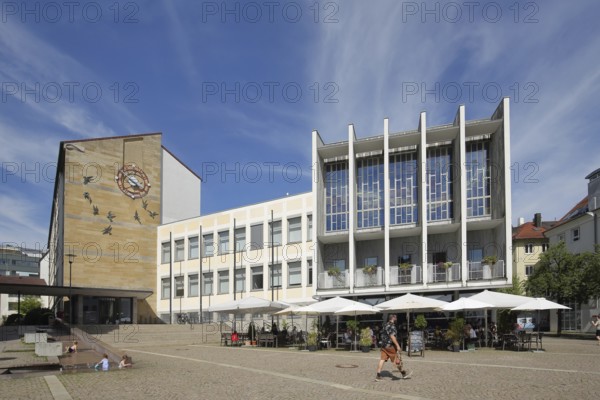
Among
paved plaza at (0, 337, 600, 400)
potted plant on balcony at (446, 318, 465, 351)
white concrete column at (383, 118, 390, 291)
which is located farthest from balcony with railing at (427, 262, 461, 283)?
paved plaza at (0, 337, 600, 400)

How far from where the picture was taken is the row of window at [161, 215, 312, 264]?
41.1 m

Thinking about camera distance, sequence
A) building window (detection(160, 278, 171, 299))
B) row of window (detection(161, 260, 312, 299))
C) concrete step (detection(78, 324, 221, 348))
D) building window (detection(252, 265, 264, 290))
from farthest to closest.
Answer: building window (detection(160, 278, 171, 299)) → building window (detection(252, 265, 264, 290)) → row of window (detection(161, 260, 312, 299)) → concrete step (detection(78, 324, 221, 348))

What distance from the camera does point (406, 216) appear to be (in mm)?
34125

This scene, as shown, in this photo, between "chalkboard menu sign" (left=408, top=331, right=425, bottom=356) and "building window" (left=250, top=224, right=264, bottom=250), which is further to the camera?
"building window" (left=250, top=224, right=264, bottom=250)

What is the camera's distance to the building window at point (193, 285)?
4841 cm

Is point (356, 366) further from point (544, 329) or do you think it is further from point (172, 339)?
point (544, 329)

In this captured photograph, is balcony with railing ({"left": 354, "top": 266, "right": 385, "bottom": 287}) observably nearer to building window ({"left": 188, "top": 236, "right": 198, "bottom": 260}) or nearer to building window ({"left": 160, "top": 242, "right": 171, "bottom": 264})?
building window ({"left": 188, "top": 236, "right": 198, "bottom": 260})

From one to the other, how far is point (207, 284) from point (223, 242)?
398 cm

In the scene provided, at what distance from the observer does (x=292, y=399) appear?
11.6m

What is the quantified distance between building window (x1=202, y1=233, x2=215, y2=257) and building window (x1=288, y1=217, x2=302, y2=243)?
8.90 metres

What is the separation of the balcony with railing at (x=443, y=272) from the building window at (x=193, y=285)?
2324 centimetres

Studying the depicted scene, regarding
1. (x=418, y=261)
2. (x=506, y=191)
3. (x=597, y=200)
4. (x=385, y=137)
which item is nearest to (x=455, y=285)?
(x=418, y=261)

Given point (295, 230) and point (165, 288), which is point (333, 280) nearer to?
point (295, 230)

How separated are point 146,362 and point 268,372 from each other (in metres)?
6.48
